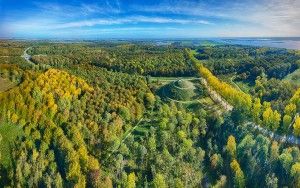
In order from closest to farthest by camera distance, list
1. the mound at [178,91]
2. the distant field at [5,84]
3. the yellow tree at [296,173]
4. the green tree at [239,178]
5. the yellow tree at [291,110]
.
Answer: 1. the yellow tree at [296,173]
2. the green tree at [239,178]
3. the distant field at [5,84]
4. the yellow tree at [291,110]
5. the mound at [178,91]

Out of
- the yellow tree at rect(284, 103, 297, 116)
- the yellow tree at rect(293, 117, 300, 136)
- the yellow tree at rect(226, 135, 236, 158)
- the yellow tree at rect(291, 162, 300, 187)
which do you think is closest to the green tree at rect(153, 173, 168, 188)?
the yellow tree at rect(226, 135, 236, 158)

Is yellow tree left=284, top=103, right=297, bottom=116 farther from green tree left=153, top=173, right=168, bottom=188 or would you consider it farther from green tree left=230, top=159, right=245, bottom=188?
green tree left=153, top=173, right=168, bottom=188

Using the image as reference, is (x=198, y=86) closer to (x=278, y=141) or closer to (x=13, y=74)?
(x=278, y=141)

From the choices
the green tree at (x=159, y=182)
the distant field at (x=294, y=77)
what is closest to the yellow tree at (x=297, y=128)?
the green tree at (x=159, y=182)

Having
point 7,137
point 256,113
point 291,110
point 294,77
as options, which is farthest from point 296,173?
point 294,77

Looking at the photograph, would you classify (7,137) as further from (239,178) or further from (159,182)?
(239,178)

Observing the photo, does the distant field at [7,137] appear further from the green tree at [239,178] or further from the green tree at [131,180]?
the green tree at [239,178]
